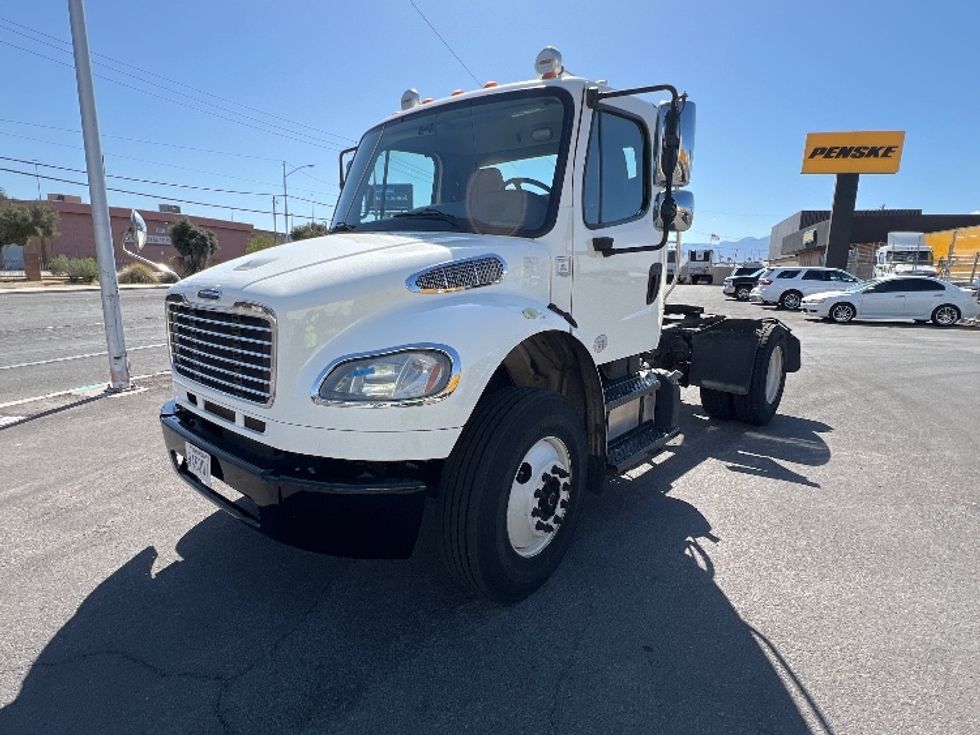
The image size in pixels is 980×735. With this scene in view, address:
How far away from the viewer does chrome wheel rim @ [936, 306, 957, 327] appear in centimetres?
1752

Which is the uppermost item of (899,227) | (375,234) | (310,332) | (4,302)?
(899,227)

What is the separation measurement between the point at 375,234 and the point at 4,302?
25764 millimetres

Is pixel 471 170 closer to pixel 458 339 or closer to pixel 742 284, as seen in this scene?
pixel 458 339

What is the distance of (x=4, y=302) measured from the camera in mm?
21688

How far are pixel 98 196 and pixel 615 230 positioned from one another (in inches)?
255

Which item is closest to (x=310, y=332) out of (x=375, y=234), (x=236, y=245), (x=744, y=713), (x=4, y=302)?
(x=375, y=234)

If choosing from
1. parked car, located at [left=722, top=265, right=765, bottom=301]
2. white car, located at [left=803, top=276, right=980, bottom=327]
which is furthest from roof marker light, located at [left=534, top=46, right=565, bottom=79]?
parked car, located at [left=722, top=265, right=765, bottom=301]

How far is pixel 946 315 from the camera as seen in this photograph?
57.8 feet

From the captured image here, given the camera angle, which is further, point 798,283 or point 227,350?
point 798,283

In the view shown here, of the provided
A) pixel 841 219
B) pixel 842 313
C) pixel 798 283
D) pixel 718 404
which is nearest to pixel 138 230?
pixel 718 404

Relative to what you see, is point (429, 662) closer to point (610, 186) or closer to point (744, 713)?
point (744, 713)

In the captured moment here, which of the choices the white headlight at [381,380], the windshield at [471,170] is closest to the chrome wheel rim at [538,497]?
the white headlight at [381,380]

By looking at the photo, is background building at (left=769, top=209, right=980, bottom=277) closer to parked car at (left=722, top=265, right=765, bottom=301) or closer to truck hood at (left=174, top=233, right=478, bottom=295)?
parked car at (left=722, top=265, right=765, bottom=301)

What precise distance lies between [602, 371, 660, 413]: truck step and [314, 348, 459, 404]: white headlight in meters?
1.55
